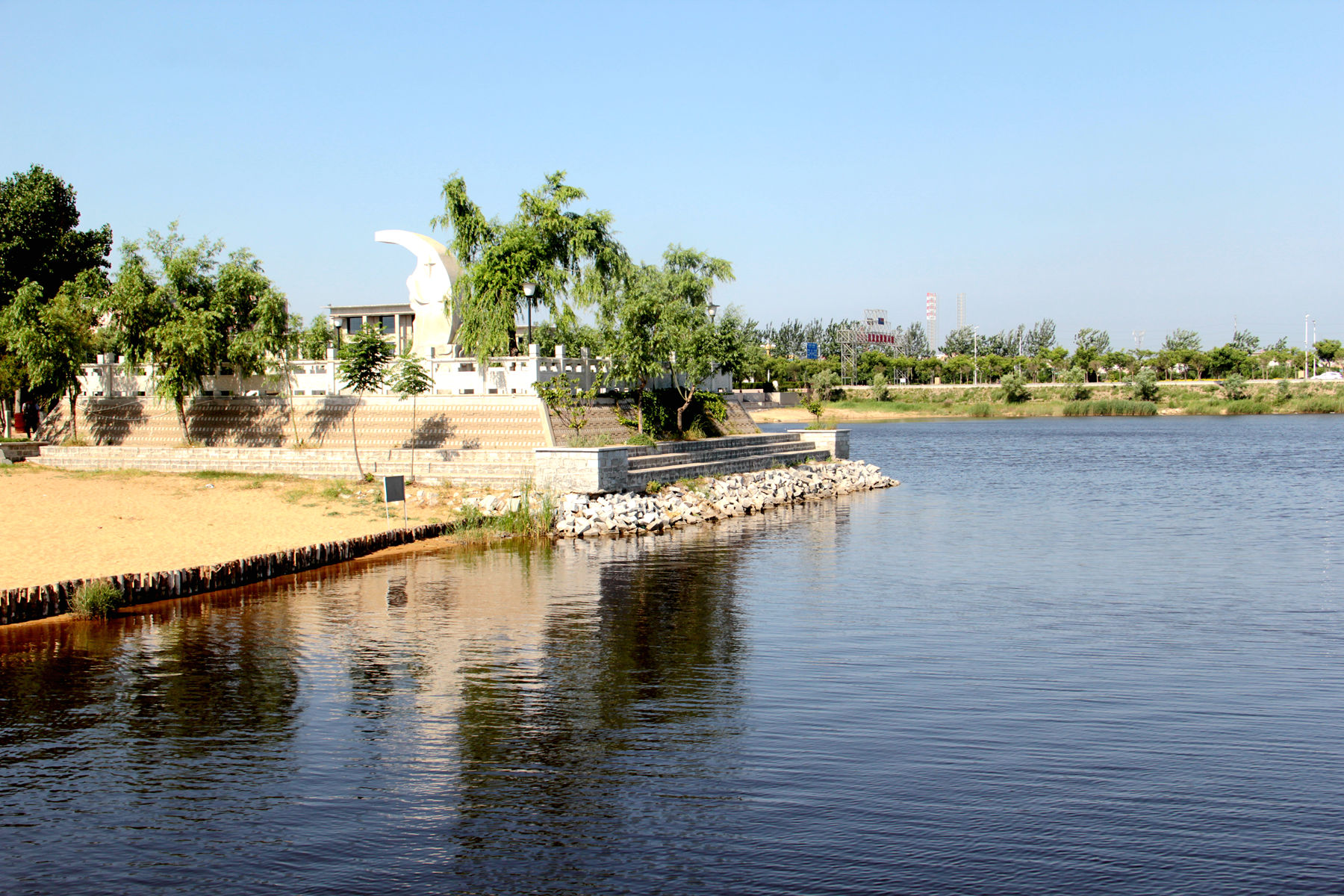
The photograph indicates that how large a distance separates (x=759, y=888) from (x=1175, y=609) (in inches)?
587

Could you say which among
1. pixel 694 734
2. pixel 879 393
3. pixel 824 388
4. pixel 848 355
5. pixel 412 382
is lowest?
pixel 694 734

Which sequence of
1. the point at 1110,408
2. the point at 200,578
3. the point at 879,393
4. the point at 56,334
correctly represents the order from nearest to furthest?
the point at 200,578
the point at 56,334
the point at 1110,408
the point at 879,393

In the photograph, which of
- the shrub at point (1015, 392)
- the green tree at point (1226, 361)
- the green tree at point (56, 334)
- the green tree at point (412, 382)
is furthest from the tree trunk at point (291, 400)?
the green tree at point (1226, 361)

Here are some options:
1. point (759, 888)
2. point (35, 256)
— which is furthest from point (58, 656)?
point (35, 256)

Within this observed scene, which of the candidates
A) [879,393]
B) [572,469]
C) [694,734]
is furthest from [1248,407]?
[694,734]

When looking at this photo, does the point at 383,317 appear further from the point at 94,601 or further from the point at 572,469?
the point at 94,601

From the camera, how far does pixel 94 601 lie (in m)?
19.9

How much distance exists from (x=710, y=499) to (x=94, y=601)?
22277 millimetres

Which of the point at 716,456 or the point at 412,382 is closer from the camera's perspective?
the point at 412,382

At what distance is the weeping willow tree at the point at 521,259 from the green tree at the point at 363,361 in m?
4.16

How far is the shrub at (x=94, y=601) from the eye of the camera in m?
19.8

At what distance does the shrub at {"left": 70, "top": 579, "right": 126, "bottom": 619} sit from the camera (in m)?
19.8

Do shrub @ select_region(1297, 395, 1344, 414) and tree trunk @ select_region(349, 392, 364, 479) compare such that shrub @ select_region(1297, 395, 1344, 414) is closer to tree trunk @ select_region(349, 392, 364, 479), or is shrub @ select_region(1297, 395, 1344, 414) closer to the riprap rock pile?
the riprap rock pile

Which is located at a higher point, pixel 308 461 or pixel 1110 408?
pixel 1110 408
